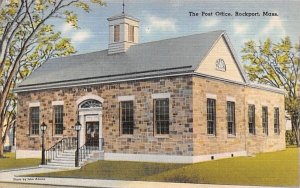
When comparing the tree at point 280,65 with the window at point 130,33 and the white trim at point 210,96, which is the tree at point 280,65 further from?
the window at point 130,33

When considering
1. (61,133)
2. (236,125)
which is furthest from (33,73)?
(236,125)

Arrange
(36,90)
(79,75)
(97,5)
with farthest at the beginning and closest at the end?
(36,90) < (79,75) < (97,5)

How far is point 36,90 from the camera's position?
10570mm

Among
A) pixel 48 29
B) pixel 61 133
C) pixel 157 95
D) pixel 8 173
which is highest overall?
pixel 48 29

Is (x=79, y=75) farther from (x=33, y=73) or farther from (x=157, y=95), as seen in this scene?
(x=157, y=95)

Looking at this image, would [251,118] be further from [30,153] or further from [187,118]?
[30,153]

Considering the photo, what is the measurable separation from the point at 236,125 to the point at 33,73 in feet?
13.9

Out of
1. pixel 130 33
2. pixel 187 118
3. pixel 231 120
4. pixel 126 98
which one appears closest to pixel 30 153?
pixel 126 98

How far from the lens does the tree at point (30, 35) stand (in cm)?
817

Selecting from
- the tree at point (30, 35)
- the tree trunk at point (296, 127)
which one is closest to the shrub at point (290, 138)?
the tree trunk at point (296, 127)

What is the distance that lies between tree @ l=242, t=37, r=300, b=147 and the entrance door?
3.39m

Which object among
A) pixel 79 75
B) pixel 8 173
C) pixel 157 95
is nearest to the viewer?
pixel 8 173

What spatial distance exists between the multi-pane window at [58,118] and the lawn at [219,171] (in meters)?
1.63

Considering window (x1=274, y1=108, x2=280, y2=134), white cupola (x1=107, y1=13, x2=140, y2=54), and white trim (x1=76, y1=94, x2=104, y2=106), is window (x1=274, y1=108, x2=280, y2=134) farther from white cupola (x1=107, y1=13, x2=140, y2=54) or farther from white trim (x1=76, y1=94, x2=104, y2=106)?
white trim (x1=76, y1=94, x2=104, y2=106)
